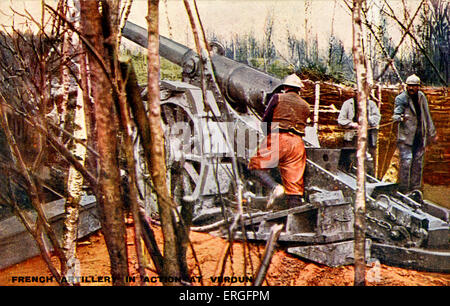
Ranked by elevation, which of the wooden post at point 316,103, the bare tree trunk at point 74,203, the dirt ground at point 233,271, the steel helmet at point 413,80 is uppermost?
the steel helmet at point 413,80

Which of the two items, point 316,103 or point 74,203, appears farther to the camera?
point 316,103

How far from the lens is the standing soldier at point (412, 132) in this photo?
13.4 ft

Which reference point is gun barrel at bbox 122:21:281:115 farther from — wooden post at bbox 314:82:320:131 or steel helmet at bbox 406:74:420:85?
steel helmet at bbox 406:74:420:85

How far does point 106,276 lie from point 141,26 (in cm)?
235

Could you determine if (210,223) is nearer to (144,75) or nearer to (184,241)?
(184,241)

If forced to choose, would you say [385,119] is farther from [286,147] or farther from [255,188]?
[255,188]

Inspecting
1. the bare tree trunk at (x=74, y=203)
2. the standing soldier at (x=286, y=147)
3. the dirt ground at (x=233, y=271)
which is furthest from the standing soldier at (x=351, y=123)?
the bare tree trunk at (x=74, y=203)

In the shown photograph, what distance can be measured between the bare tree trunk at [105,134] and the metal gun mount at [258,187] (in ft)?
2.95

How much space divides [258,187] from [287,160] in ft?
1.15

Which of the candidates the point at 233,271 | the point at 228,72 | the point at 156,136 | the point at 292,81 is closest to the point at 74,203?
the point at 233,271

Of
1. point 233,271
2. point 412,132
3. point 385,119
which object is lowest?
point 233,271

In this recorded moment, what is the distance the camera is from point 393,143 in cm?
423

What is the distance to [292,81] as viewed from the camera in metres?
4.11

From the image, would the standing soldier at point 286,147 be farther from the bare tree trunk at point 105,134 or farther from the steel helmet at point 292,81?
the bare tree trunk at point 105,134
